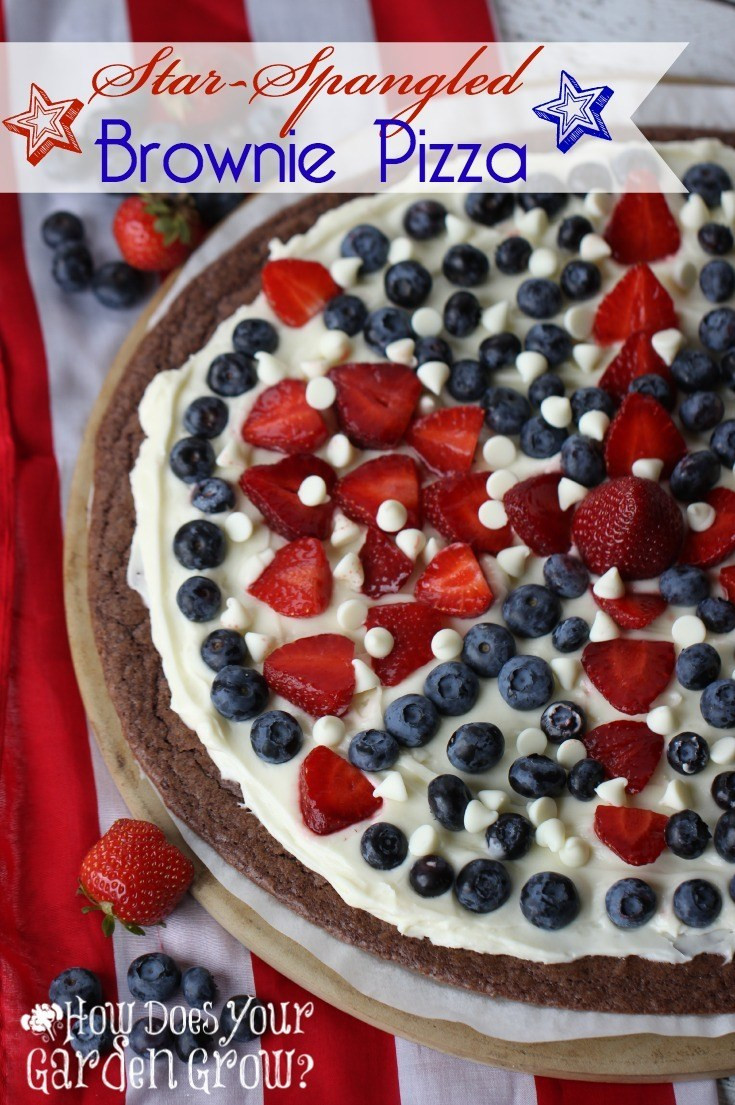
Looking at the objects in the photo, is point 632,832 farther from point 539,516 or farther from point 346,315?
point 346,315

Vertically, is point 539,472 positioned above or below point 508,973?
above

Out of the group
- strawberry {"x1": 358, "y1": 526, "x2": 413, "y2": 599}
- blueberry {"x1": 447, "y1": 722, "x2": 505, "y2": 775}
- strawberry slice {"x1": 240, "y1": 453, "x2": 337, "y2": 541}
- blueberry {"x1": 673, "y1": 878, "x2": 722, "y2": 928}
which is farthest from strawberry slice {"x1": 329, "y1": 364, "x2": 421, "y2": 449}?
blueberry {"x1": 673, "y1": 878, "x2": 722, "y2": 928}

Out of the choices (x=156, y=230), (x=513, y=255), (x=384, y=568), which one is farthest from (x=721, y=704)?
(x=156, y=230)

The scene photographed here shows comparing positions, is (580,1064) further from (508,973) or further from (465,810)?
(465,810)

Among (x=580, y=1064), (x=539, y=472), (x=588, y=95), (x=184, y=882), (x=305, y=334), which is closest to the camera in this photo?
(x=580, y=1064)

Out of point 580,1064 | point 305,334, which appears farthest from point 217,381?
point 580,1064

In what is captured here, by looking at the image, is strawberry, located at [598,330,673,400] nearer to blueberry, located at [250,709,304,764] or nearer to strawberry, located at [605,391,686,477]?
strawberry, located at [605,391,686,477]

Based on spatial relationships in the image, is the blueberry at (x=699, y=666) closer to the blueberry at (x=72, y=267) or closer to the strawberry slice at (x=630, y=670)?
the strawberry slice at (x=630, y=670)
